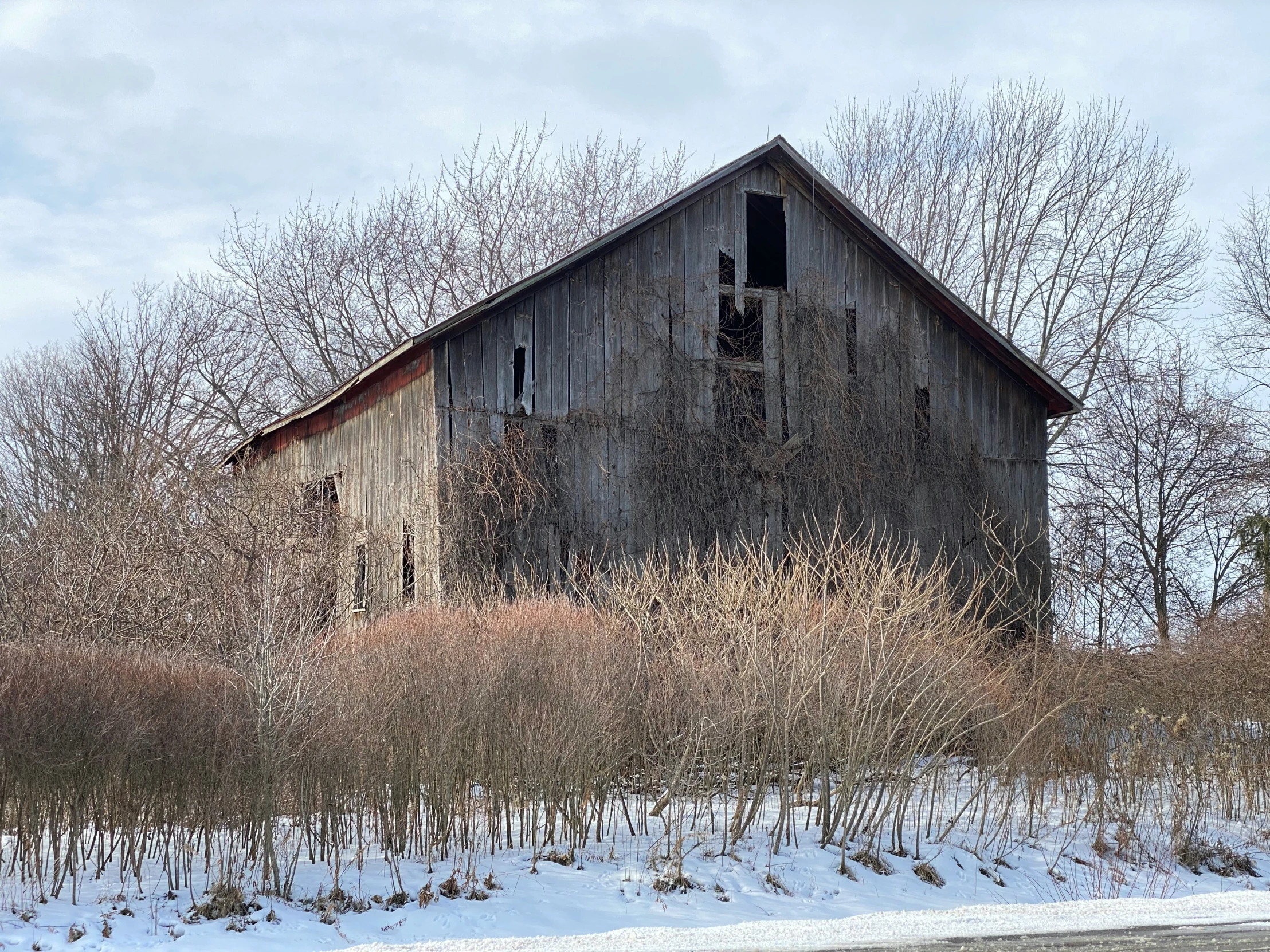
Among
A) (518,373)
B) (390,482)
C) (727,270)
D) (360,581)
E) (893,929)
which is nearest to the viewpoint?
(893,929)

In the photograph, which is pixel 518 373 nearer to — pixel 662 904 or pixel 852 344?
pixel 852 344

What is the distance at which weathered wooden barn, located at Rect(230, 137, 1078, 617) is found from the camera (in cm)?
1702

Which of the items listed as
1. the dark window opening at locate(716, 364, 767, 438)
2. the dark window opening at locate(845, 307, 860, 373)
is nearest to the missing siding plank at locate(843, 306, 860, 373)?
the dark window opening at locate(845, 307, 860, 373)

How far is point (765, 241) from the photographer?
2070cm

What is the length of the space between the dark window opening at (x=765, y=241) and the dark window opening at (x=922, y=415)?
2.73 metres

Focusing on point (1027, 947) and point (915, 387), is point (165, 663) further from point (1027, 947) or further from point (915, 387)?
point (915, 387)

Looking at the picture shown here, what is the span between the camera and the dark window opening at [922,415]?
19750 mm

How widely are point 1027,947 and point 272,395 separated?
111 feet

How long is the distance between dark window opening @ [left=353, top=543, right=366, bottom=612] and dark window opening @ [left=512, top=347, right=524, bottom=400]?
128 inches

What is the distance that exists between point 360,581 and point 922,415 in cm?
897

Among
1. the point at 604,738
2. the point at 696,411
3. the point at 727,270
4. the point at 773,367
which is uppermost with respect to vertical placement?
the point at 727,270

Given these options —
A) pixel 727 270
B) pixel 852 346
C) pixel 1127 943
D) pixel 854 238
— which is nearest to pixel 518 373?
pixel 727 270

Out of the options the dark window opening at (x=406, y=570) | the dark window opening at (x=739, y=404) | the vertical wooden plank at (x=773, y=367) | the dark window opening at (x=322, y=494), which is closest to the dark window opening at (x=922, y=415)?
the vertical wooden plank at (x=773, y=367)

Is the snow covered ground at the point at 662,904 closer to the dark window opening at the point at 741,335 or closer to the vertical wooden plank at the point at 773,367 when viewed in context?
the vertical wooden plank at the point at 773,367
